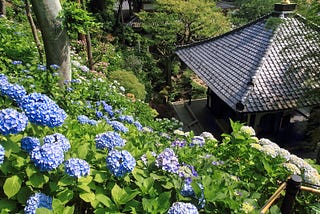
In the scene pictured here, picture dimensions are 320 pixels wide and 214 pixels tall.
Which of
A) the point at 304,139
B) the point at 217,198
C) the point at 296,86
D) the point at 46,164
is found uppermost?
the point at 46,164

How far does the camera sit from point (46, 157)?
57.2 inches

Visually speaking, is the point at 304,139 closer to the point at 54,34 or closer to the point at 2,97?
the point at 54,34

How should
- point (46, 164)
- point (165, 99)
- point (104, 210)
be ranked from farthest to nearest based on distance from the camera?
point (165, 99) → point (104, 210) → point (46, 164)

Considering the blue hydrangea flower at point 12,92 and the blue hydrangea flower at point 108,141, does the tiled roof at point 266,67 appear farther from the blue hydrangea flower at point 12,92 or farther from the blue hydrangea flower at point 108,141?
the blue hydrangea flower at point 12,92

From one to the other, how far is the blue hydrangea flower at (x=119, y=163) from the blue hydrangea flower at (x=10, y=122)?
20.2 inches

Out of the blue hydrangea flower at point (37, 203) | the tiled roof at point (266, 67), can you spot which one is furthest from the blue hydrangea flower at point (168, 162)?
the tiled roof at point (266, 67)

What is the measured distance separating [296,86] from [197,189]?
9.31 metres

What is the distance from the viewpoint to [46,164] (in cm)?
146

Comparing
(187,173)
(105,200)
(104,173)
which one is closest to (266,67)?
(187,173)

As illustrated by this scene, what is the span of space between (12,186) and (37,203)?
0.16m

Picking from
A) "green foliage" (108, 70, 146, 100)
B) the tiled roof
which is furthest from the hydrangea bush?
"green foliage" (108, 70, 146, 100)

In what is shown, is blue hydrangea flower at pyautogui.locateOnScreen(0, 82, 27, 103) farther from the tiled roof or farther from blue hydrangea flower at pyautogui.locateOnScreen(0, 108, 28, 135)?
the tiled roof

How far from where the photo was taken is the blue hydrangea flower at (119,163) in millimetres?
1605

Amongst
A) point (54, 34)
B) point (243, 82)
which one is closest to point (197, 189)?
point (54, 34)
